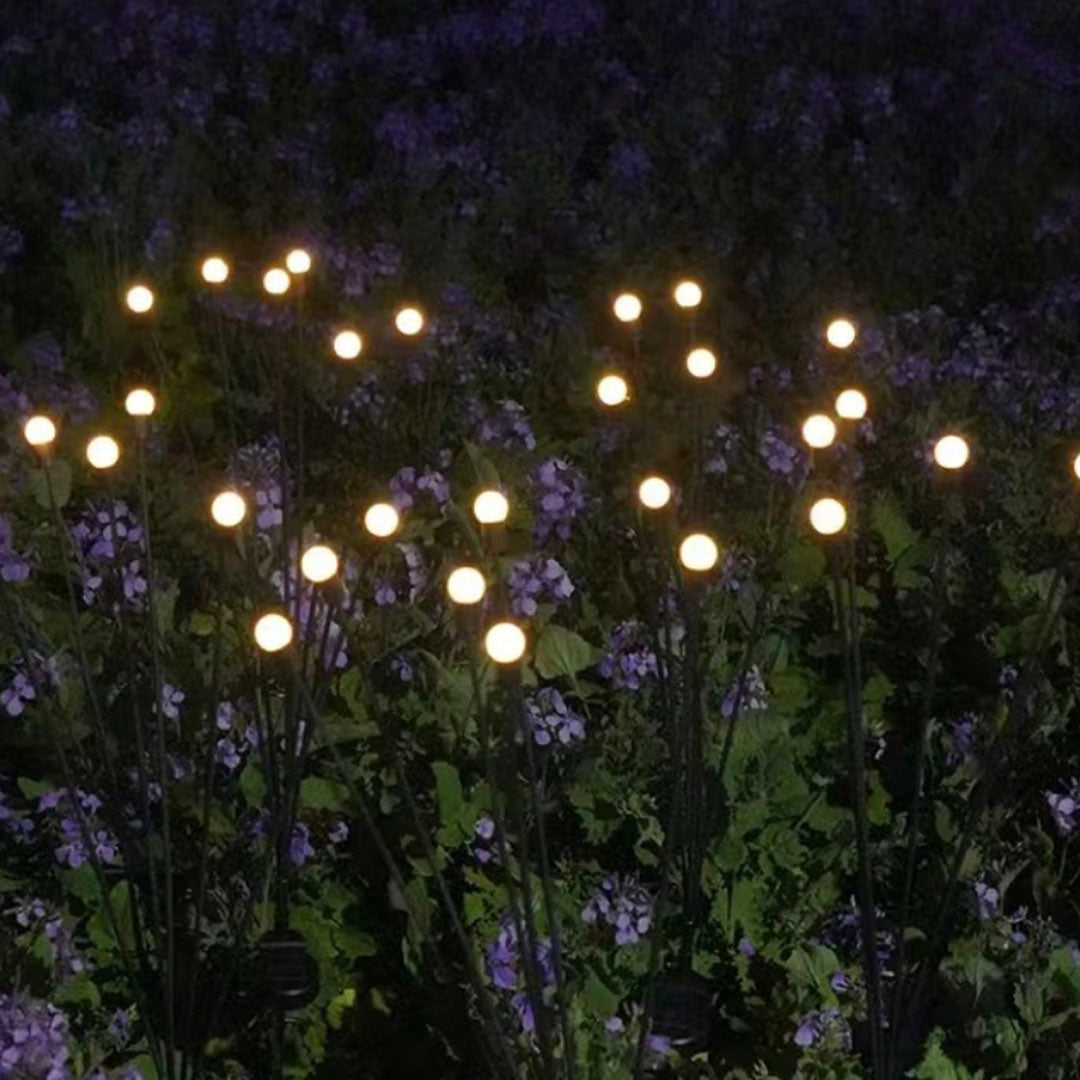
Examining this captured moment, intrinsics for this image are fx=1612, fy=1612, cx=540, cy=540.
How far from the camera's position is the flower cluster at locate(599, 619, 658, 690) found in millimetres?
4301

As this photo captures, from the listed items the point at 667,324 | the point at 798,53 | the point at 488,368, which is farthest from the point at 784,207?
the point at 798,53

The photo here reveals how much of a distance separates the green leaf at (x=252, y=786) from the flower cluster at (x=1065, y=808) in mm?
1966

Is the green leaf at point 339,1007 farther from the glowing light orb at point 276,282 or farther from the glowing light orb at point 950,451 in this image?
the glowing light orb at point 950,451

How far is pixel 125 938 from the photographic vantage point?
12.6ft

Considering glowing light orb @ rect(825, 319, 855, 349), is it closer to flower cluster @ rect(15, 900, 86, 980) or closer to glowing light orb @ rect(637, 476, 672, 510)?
glowing light orb @ rect(637, 476, 672, 510)

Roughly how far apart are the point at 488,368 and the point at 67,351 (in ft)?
5.55

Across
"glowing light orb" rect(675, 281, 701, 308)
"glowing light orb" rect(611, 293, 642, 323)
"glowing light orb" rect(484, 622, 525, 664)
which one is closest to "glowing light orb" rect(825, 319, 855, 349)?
"glowing light orb" rect(675, 281, 701, 308)

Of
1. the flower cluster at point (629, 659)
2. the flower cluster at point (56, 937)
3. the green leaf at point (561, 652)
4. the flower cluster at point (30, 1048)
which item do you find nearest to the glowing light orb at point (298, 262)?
the green leaf at point (561, 652)

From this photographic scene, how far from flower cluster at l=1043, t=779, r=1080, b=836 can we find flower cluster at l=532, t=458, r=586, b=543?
5.18 ft

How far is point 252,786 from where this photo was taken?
13.3 feet

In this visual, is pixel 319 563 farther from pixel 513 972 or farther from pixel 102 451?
pixel 513 972

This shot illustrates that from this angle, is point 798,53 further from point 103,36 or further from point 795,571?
point 795,571

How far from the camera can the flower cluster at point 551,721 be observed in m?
4.09

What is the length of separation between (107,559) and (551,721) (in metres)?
1.39
